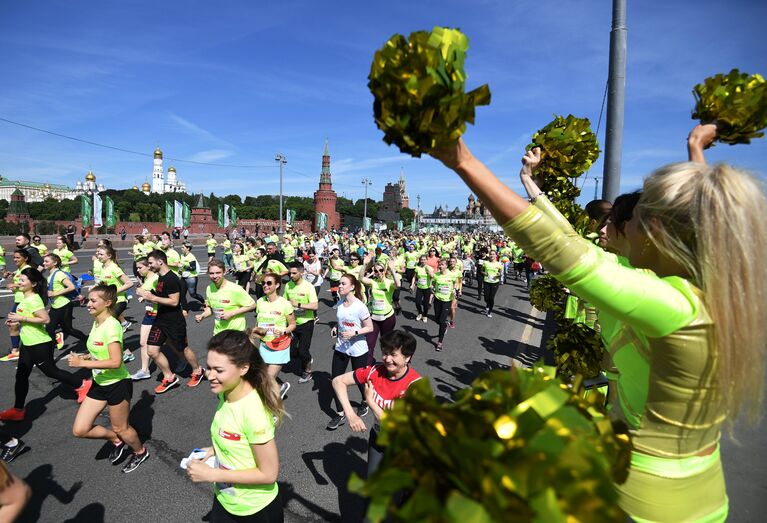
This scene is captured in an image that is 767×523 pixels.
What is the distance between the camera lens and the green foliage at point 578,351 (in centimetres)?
253

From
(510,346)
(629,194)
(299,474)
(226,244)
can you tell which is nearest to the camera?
(629,194)

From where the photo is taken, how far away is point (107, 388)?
4105mm

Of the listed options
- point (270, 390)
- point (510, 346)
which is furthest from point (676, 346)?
point (510, 346)

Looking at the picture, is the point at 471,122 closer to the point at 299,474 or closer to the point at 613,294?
the point at 613,294

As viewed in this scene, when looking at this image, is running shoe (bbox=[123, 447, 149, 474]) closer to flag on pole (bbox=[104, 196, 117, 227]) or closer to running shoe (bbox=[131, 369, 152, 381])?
running shoe (bbox=[131, 369, 152, 381])

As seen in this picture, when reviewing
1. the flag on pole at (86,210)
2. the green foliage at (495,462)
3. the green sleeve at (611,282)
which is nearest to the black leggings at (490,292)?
the green sleeve at (611,282)

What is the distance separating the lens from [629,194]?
5.95ft

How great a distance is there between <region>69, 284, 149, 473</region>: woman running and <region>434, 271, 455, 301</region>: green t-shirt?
6.68 metres

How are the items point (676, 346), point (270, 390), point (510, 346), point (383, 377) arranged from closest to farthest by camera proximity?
1. point (676, 346)
2. point (270, 390)
3. point (383, 377)
4. point (510, 346)

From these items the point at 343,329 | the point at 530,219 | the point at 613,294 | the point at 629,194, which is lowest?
the point at 343,329

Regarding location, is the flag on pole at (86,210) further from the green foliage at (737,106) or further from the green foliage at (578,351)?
the green foliage at (737,106)

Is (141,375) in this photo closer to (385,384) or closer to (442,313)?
(385,384)

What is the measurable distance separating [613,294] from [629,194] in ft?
3.38

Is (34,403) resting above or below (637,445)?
below
